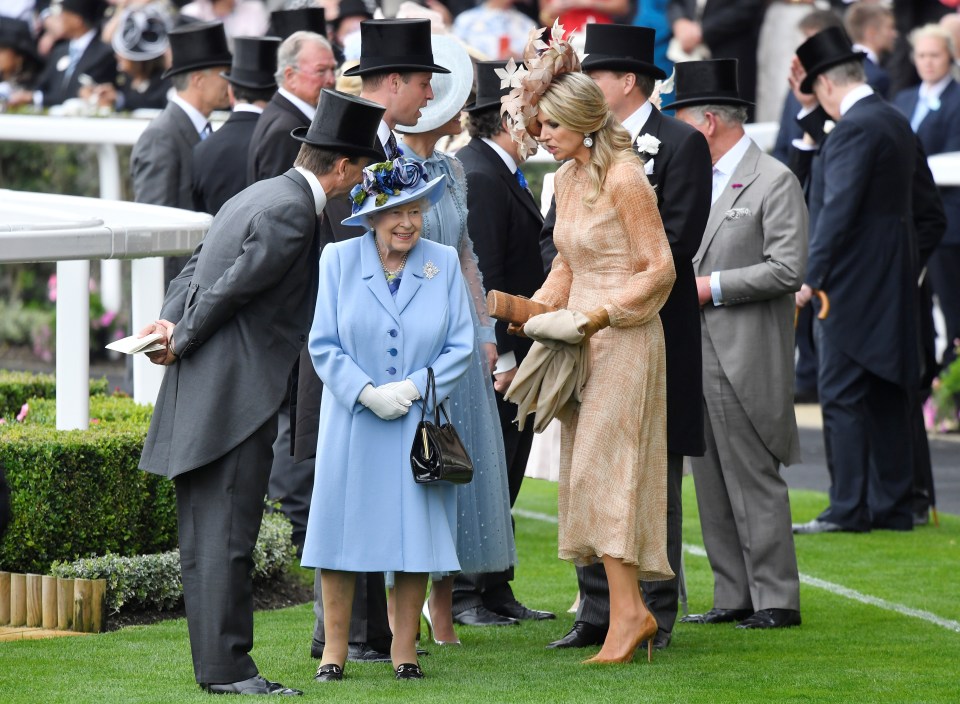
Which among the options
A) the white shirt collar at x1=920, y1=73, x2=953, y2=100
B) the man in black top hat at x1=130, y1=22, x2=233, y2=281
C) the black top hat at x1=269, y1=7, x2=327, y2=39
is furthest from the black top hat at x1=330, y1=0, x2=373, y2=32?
the white shirt collar at x1=920, y1=73, x2=953, y2=100

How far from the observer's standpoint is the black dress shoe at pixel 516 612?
24.2 ft

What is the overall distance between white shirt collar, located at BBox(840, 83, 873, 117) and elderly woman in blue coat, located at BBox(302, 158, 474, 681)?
3.82m

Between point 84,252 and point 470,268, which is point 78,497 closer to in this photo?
point 84,252

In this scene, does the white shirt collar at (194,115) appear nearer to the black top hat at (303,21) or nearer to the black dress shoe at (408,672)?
the black top hat at (303,21)

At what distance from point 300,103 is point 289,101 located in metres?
0.06

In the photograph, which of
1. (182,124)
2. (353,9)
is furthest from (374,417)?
(353,9)

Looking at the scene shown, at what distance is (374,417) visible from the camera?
593cm

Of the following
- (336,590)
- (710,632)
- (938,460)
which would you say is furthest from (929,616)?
(938,460)

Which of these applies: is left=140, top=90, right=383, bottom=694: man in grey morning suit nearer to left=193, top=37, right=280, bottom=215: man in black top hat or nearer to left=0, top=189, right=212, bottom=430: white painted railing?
left=0, top=189, right=212, bottom=430: white painted railing

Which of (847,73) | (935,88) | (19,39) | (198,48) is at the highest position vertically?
(19,39)

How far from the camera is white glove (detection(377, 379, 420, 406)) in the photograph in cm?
588

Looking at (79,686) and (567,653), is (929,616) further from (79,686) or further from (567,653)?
(79,686)

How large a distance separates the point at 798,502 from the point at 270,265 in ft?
18.3

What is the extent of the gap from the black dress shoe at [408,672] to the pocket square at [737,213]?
2.36m
